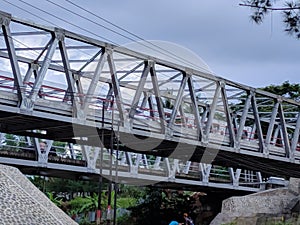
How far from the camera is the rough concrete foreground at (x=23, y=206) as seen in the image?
319 inches

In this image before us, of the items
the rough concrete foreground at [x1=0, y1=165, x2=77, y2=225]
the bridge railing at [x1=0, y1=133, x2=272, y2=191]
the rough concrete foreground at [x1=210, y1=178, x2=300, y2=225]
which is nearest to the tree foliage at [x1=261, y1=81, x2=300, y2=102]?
the bridge railing at [x1=0, y1=133, x2=272, y2=191]

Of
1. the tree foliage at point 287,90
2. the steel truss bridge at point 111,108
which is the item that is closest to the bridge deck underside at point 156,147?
the steel truss bridge at point 111,108

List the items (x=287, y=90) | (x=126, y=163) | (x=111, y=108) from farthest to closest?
(x=287, y=90) < (x=126, y=163) < (x=111, y=108)

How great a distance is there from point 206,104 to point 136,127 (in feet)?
38.0

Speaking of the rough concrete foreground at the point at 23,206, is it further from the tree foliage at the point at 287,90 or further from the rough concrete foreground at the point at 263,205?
the tree foliage at the point at 287,90

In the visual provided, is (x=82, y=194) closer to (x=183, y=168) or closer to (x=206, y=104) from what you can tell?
(x=183, y=168)

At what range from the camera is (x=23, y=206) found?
8523mm

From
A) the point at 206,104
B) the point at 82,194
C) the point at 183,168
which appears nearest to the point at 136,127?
the point at 206,104

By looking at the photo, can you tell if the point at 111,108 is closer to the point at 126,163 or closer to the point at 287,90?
the point at 126,163

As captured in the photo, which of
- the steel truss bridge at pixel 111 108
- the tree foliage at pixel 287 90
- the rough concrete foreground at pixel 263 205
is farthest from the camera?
the tree foliage at pixel 287 90

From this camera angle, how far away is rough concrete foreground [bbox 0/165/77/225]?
811cm

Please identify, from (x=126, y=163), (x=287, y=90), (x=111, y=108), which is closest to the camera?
(x=111, y=108)

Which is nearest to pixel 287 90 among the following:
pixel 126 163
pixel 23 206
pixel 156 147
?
pixel 126 163

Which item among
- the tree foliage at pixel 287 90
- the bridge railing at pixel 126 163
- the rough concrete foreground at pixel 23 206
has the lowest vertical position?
the rough concrete foreground at pixel 23 206
